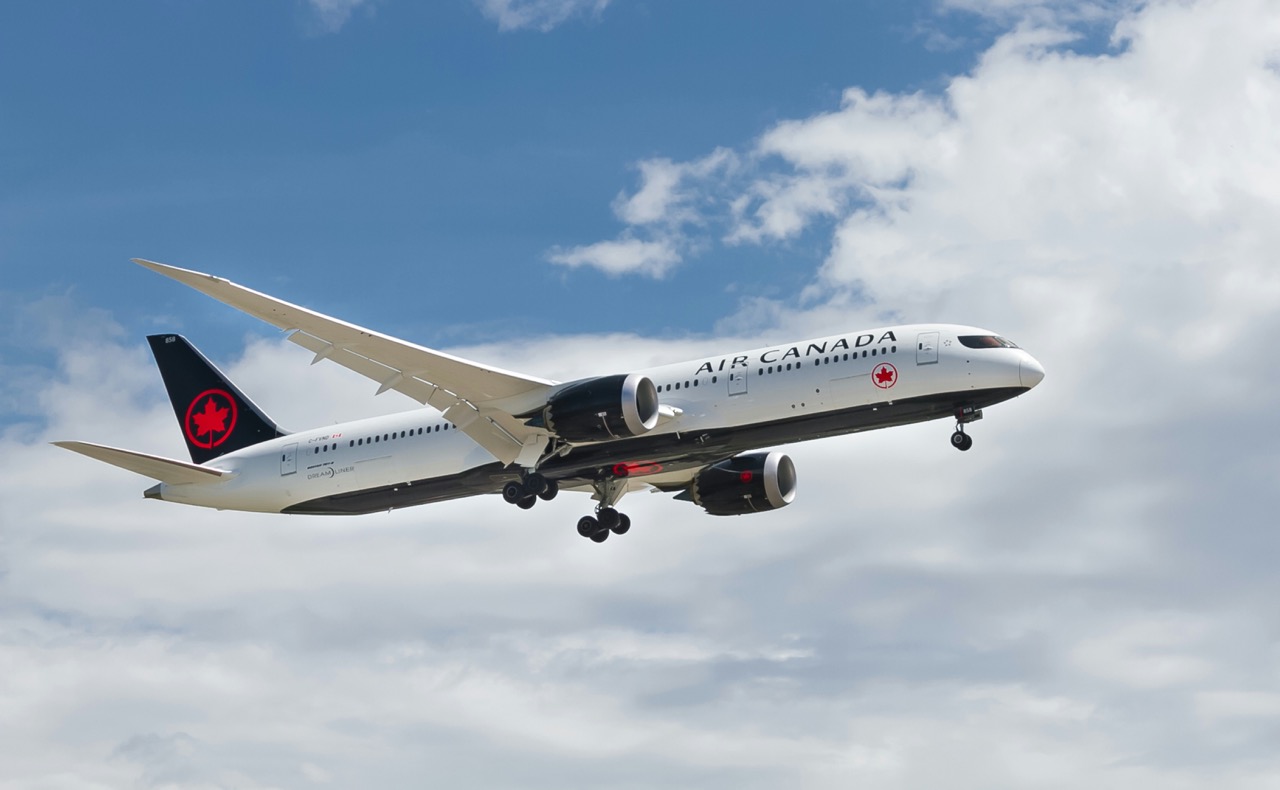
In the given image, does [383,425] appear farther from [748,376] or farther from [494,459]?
[748,376]

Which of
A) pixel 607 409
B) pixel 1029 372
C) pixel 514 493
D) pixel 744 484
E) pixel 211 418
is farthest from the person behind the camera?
pixel 211 418

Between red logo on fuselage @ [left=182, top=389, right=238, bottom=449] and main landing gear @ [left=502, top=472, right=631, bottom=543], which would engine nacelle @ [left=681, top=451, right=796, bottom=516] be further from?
red logo on fuselage @ [left=182, top=389, right=238, bottom=449]

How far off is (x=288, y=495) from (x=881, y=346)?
21217 millimetres

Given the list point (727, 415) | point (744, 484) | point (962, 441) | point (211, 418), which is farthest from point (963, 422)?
point (211, 418)

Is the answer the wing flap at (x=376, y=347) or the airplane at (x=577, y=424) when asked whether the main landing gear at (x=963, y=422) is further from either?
the wing flap at (x=376, y=347)

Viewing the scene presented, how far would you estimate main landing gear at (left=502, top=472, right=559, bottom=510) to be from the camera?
165 ft

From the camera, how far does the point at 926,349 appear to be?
45.7m

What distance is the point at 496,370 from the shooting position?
48750 millimetres

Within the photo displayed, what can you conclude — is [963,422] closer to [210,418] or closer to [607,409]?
[607,409]

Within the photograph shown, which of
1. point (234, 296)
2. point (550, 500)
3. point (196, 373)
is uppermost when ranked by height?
point (196, 373)

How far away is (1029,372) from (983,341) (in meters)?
1.55

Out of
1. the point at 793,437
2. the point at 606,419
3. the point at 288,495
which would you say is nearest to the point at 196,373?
the point at 288,495

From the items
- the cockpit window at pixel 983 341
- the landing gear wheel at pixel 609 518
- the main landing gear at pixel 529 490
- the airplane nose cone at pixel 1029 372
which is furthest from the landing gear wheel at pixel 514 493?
the airplane nose cone at pixel 1029 372

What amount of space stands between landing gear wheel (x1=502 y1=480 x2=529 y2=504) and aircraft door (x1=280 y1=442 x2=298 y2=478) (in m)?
8.34
